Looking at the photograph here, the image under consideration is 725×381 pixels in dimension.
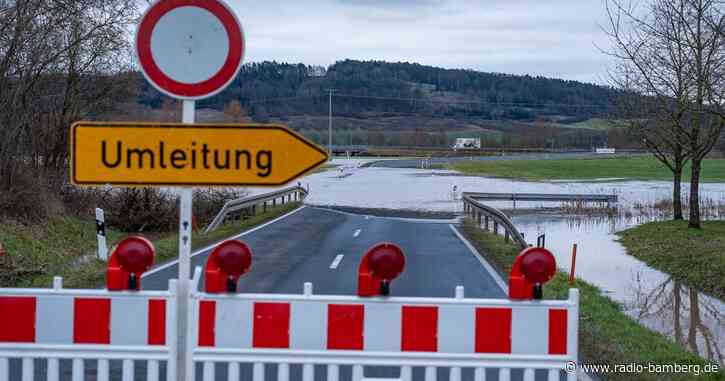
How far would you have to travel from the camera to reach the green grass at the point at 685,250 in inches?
667

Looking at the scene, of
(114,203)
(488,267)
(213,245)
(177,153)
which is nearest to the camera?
(177,153)

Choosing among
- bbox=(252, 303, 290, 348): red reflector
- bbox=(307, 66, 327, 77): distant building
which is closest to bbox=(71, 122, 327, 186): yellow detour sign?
bbox=(252, 303, 290, 348): red reflector

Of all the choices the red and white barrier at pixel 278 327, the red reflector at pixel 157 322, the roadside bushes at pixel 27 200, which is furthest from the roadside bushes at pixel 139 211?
the red reflector at pixel 157 322

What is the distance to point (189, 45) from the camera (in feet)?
15.9

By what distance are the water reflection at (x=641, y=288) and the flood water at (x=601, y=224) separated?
0.04 ft

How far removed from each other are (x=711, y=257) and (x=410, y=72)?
16771 cm

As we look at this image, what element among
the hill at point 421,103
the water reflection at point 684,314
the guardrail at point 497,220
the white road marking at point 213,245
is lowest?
the water reflection at point 684,314

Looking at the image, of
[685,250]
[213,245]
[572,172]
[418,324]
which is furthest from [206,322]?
[572,172]

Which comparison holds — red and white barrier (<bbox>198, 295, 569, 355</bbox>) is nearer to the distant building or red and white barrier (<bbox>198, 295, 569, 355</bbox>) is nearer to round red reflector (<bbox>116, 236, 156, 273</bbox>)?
round red reflector (<bbox>116, 236, 156, 273</bbox>)

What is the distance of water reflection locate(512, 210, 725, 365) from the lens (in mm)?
11867

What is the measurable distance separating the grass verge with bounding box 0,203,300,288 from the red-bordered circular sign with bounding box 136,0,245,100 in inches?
347

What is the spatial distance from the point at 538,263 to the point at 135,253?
7.51 ft

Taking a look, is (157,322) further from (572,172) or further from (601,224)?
(572,172)

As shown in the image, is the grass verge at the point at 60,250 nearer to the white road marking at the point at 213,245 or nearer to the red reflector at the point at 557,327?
the white road marking at the point at 213,245
